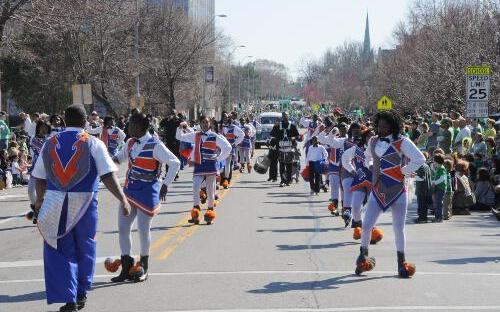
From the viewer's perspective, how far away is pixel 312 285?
9.98 meters

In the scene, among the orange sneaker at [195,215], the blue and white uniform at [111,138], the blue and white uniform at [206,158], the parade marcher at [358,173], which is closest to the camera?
the parade marcher at [358,173]

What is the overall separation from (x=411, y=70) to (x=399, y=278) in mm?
40758

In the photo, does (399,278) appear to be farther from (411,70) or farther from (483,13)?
(411,70)

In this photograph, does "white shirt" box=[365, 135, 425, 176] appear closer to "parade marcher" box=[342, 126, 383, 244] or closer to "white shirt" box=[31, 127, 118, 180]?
"parade marcher" box=[342, 126, 383, 244]

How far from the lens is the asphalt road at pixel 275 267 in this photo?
29.6 ft

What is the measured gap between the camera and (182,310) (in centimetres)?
859

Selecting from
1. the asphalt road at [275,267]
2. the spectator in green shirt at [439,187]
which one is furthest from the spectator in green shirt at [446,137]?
the spectator in green shirt at [439,187]

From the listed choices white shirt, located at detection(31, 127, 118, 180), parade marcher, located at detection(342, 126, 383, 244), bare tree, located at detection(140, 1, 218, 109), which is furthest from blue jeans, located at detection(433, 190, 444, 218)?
bare tree, located at detection(140, 1, 218, 109)

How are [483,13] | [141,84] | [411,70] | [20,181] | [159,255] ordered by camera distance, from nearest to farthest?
[159,255]
[20,181]
[483,13]
[411,70]
[141,84]

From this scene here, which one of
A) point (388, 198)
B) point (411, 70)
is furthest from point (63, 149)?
point (411, 70)

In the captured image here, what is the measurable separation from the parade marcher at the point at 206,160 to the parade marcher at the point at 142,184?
5270mm

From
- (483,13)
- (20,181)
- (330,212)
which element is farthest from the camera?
(483,13)

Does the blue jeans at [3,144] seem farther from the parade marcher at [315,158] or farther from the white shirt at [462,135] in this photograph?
the white shirt at [462,135]

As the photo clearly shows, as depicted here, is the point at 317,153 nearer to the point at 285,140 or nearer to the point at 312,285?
the point at 285,140
